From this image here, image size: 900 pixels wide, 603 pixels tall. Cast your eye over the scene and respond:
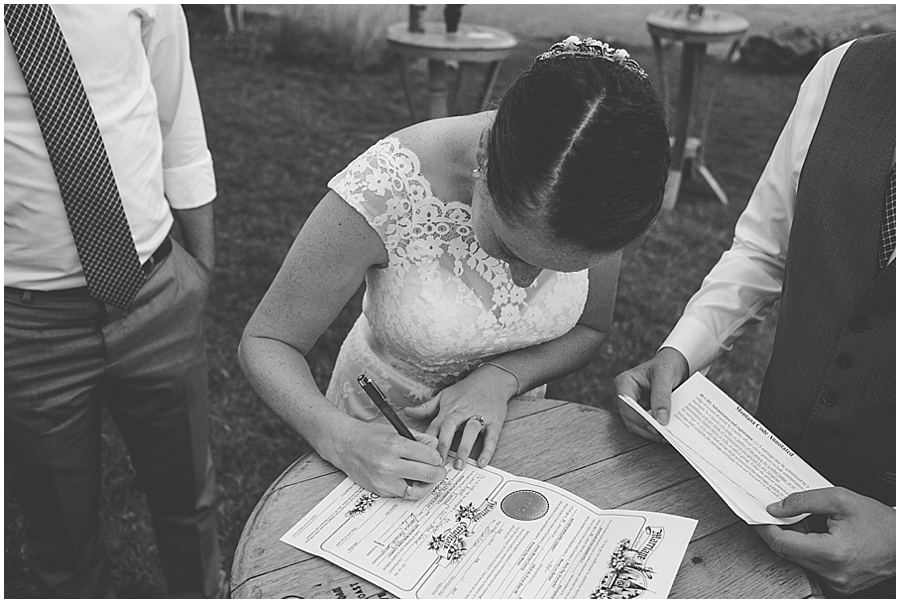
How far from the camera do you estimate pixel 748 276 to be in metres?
1.72

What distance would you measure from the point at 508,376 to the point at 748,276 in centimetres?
58

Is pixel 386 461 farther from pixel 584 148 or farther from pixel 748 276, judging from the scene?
pixel 748 276

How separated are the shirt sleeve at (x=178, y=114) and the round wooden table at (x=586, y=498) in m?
1.05

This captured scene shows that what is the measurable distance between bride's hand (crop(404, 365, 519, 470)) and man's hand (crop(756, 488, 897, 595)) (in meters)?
0.53

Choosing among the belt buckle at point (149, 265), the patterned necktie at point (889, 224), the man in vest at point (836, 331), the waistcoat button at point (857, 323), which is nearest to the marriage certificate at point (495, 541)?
the man in vest at point (836, 331)

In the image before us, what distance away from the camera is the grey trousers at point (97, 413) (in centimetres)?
179

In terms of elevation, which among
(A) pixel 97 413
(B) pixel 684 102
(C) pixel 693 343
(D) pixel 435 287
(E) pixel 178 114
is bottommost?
(B) pixel 684 102

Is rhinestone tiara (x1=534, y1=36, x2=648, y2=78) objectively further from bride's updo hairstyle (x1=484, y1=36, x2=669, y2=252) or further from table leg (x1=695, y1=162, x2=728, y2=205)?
table leg (x1=695, y1=162, x2=728, y2=205)

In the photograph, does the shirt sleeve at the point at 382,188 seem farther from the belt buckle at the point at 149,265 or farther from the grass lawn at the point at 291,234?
the grass lawn at the point at 291,234

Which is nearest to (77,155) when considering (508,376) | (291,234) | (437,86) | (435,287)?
→ (435,287)

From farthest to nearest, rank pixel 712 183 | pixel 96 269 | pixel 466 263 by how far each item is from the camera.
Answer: pixel 712 183 → pixel 96 269 → pixel 466 263

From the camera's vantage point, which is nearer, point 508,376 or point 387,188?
point 387,188

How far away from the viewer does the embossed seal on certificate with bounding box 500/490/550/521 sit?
1.34 meters

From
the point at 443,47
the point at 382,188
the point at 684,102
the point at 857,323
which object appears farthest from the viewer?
the point at 684,102
